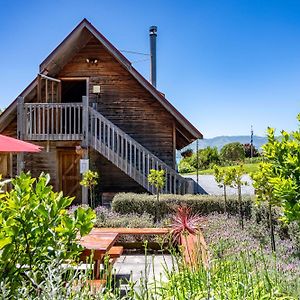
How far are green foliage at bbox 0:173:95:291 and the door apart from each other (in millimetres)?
11972

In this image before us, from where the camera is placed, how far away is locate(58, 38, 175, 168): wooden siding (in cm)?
1437

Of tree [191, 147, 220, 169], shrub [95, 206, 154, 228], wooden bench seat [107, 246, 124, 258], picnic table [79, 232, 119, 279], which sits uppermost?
tree [191, 147, 220, 169]

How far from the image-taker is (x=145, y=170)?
13.0 metres

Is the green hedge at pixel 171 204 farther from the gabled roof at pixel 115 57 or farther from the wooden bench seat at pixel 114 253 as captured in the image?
the gabled roof at pixel 115 57

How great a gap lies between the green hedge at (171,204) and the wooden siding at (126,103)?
16.4 feet

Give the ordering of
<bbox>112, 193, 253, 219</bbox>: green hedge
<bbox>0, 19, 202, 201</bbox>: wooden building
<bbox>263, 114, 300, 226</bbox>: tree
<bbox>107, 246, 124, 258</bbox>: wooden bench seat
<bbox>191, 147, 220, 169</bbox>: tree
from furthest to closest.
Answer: <bbox>191, 147, 220, 169</bbox>: tree → <bbox>0, 19, 202, 201</bbox>: wooden building → <bbox>112, 193, 253, 219</bbox>: green hedge → <bbox>107, 246, 124, 258</bbox>: wooden bench seat → <bbox>263, 114, 300, 226</bbox>: tree

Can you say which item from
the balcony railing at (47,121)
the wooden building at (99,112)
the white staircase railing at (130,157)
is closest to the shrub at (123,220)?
the white staircase railing at (130,157)

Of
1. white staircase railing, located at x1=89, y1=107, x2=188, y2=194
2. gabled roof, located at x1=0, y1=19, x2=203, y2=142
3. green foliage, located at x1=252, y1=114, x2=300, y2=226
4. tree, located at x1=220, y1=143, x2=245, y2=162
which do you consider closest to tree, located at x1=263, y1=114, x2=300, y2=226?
green foliage, located at x1=252, y1=114, x2=300, y2=226

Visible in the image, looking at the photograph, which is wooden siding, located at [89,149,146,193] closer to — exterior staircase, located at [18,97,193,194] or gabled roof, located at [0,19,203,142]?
exterior staircase, located at [18,97,193,194]

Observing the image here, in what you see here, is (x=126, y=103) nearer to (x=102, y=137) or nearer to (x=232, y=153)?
(x=102, y=137)

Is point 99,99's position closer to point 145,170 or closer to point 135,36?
point 145,170

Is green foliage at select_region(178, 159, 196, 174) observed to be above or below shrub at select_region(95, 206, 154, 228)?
above

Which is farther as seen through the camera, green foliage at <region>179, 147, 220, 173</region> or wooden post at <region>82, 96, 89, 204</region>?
green foliage at <region>179, 147, 220, 173</region>

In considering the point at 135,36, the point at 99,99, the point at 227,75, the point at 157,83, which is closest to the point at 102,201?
the point at 99,99
